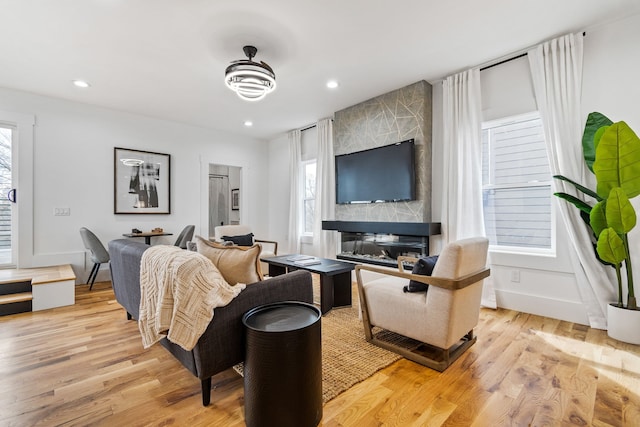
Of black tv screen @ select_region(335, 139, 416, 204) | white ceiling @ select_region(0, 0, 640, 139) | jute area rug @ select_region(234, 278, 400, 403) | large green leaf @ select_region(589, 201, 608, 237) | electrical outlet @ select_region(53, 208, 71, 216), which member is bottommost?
jute area rug @ select_region(234, 278, 400, 403)

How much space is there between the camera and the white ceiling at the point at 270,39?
244cm

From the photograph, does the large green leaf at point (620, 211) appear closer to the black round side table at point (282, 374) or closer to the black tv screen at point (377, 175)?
the black tv screen at point (377, 175)

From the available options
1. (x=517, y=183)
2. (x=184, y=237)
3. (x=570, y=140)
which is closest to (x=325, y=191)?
(x=184, y=237)

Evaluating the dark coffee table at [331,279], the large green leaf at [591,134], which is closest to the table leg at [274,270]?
the dark coffee table at [331,279]

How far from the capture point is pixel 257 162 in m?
6.68

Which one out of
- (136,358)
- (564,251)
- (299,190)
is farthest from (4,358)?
(564,251)

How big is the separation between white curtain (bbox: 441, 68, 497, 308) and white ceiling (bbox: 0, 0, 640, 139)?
28 cm

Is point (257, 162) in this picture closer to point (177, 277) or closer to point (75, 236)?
point (75, 236)

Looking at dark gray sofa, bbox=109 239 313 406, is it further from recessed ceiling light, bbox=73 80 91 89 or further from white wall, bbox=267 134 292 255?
white wall, bbox=267 134 292 255

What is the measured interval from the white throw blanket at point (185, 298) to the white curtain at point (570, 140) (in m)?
3.16

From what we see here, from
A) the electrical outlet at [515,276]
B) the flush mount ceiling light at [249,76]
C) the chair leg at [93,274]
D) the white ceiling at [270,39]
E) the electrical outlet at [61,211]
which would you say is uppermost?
the white ceiling at [270,39]

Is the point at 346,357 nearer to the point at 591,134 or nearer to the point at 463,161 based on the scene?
the point at 463,161

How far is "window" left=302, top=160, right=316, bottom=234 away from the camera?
19.4ft

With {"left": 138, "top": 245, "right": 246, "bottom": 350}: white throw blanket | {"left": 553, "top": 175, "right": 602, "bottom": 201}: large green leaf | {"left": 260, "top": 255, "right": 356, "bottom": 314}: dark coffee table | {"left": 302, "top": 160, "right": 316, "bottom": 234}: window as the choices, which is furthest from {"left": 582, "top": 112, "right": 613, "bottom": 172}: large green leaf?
{"left": 302, "top": 160, "right": 316, "bottom": 234}: window
